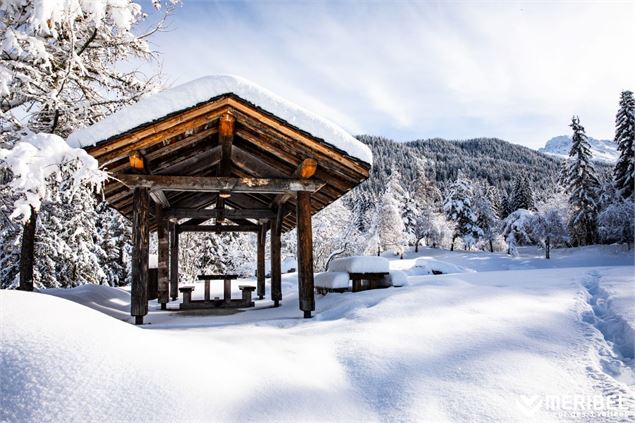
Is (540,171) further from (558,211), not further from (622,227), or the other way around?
(622,227)

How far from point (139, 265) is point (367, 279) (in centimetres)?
558

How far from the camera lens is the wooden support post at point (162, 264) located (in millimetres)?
10688

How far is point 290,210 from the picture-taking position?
11234 mm

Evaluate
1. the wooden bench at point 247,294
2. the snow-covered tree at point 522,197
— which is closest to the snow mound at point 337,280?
the wooden bench at point 247,294

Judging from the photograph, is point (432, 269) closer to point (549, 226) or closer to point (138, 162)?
point (549, 226)

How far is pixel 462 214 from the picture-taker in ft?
173

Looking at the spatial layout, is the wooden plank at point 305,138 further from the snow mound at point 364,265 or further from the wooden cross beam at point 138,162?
the snow mound at point 364,265

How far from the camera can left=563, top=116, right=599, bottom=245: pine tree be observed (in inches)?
1417

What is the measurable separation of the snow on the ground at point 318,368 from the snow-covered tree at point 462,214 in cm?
4888

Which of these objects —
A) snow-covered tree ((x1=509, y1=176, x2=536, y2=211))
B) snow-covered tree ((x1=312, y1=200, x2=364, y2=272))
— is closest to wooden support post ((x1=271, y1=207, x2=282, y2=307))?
snow-covered tree ((x1=312, y1=200, x2=364, y2=272))

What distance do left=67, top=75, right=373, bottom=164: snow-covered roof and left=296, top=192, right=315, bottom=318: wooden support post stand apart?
4.78ft

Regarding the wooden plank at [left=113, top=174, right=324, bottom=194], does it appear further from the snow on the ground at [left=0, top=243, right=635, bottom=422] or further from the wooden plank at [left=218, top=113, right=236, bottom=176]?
the snow on the ground at [left=0, top=243, right=635, bottom=422]

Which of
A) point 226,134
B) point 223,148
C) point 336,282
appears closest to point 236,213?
point 223,148

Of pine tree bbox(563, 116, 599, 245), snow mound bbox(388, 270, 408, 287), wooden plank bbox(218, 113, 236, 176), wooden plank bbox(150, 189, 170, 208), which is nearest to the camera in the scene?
wooden plank bbox(218, 113, 236, 176)
